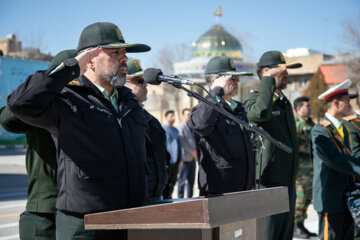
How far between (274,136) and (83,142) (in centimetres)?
292

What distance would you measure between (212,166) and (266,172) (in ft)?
2.80

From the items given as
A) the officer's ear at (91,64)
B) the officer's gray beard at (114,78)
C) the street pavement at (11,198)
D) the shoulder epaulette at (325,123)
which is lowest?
the street pavement at (11,198)

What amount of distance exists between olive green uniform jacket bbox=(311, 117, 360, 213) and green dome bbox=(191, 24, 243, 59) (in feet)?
130

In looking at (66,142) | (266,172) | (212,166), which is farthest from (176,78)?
(266,172)

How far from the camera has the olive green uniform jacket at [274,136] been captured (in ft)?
17.3

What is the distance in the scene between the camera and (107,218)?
2.62m

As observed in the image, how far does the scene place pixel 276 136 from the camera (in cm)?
540

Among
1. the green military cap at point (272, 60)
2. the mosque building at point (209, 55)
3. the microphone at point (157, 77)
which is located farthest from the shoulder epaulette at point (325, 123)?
the mosque building at point (209, 55)

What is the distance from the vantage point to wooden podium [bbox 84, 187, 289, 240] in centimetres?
241

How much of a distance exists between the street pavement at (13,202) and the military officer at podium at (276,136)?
10.7ft

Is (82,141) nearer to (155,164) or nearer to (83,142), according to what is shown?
(83,142)

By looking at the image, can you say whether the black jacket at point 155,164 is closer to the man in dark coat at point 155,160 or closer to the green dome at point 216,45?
the man in dark coat at point 155,160

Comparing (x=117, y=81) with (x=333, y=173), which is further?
(x=333, y=173)

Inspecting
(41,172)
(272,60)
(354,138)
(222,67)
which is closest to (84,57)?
(41,172)
